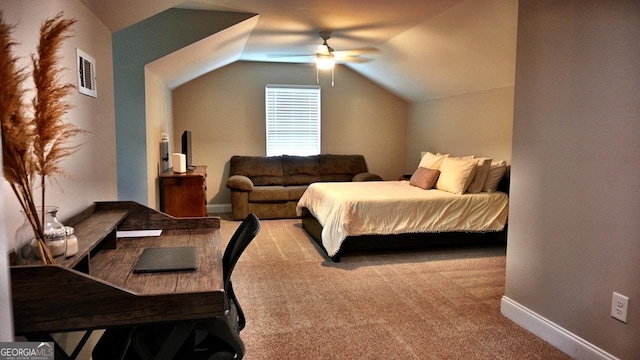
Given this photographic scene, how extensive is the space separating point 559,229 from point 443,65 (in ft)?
11.1

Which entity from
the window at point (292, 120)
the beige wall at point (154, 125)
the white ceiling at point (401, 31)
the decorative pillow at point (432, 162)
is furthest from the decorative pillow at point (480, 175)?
the beige wall at point (154, 125)

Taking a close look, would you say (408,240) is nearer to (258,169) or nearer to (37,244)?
(258,169)

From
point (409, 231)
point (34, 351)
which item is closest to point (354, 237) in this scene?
point (409, 231)

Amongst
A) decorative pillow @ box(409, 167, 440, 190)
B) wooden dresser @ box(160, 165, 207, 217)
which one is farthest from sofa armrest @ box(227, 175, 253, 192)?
decorative pillow @ box(409, 167, 440, 190)

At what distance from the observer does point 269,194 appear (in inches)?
242

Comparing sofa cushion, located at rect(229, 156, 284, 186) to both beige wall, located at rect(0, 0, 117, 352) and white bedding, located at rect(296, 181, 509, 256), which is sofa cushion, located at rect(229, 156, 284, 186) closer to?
white bedding, located at rect(296, 181, 509, 256)

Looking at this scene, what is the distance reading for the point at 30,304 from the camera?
4.07 feet

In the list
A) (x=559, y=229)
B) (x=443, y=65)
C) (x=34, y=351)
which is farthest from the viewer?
(x=443, y=65)

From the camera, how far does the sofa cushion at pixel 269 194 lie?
6114 millimetres

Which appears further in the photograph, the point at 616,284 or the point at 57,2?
the point at 616,284

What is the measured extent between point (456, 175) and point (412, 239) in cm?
93

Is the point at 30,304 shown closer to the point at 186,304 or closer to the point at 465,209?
the point at 186,304

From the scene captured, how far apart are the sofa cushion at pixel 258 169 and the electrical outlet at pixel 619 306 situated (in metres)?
5.15

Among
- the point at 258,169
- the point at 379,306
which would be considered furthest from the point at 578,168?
the point at 258,169
